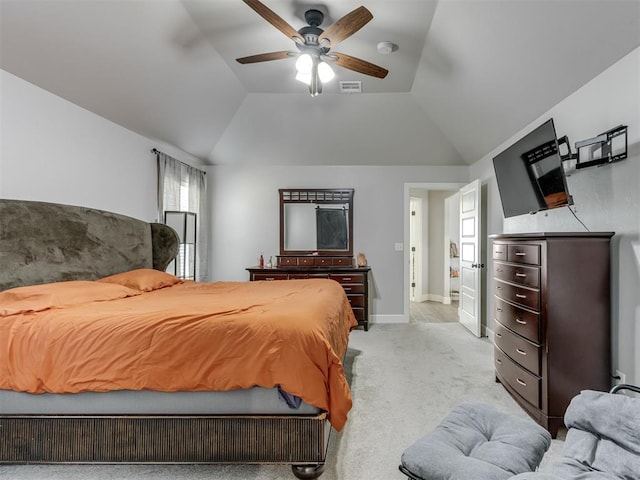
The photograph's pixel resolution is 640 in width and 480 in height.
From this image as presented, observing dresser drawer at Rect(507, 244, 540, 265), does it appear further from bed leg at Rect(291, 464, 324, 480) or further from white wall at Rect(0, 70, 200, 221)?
white wall at Rect(0, 70, 200, 221)

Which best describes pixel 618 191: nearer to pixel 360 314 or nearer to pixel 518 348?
pixel 518 348

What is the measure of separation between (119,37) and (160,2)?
0.42 meters

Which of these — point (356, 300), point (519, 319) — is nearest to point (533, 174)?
point (519, 319)

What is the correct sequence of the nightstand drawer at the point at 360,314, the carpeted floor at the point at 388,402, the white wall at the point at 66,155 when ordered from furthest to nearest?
the nightstand drawer at the point at 360,314, the white wall at the point at 66,155, the carpeted floor at the point at 388,402

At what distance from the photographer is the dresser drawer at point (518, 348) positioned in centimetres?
219

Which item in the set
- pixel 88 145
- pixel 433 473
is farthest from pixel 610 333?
pixel 88 145

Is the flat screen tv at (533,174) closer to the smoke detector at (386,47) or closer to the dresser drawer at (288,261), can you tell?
the smoke detector at (386,47)

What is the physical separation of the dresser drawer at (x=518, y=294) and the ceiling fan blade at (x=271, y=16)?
8.06 feet

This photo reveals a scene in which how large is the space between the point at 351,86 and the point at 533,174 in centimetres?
227

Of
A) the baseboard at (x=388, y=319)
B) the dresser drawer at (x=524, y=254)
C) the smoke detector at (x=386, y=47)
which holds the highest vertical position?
the smoke detector at (x=386, y=47)

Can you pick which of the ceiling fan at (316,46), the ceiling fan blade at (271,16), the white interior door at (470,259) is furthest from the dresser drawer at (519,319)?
the ceiling fan blade at (271,16)

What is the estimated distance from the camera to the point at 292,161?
5148 millimetres

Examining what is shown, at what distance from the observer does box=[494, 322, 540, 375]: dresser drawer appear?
7.20 ft

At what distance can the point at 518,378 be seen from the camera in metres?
2.39
